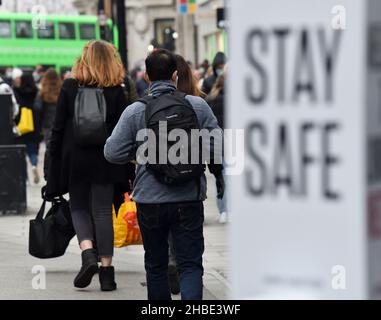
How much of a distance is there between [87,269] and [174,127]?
7.19 feet

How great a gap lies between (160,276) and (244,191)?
359 centimetres

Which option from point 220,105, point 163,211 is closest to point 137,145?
point 163,211

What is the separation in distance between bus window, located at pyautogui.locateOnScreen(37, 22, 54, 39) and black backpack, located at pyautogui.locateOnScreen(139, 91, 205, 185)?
3963 cm

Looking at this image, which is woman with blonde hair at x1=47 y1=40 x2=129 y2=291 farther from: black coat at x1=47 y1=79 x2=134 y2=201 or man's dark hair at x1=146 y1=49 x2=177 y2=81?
man's dark hair at x1=146 y1=49 x2=177 y2=81

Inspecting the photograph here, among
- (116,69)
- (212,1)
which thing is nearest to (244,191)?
(116,69)

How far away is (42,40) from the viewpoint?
44.9 metres

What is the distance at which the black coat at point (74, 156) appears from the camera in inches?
304

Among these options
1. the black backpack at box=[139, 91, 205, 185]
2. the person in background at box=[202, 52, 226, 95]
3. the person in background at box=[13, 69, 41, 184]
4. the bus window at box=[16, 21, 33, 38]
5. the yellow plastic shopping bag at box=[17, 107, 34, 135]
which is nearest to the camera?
the black backpack at box=[139, 91, 205, 185]

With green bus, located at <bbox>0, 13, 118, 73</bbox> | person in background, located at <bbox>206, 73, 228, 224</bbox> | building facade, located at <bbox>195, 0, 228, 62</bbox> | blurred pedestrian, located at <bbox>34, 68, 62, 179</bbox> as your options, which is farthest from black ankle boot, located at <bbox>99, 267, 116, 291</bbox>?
building facade, located at <bbox>195, 0, 228, 62</bbox>

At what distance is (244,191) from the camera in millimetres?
2520

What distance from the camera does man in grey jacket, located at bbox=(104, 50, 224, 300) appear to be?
5.92m

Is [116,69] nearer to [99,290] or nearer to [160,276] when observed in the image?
[99,290]

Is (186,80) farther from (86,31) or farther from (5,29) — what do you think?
(86,31)

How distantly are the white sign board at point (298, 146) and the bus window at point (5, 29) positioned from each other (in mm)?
41610
